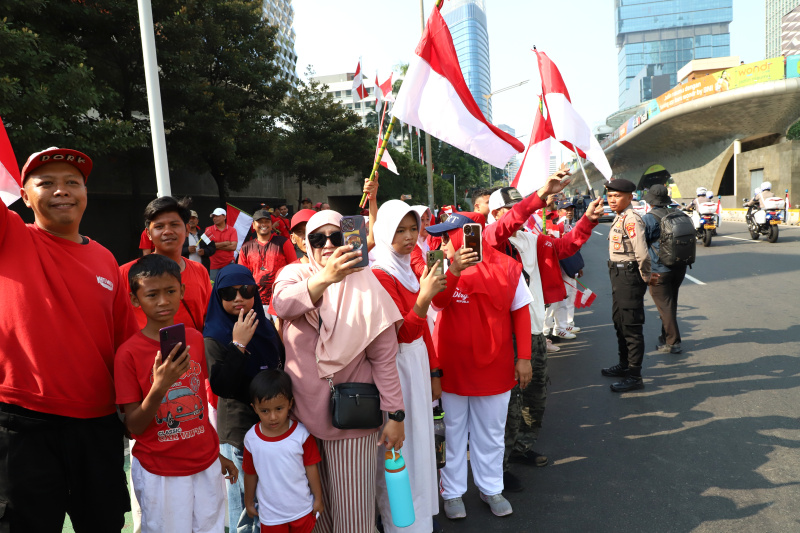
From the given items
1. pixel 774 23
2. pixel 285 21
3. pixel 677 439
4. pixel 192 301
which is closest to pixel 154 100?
pixel 192 301

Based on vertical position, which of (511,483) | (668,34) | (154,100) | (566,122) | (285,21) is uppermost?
(668,34)

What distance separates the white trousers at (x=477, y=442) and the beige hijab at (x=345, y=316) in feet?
3.94

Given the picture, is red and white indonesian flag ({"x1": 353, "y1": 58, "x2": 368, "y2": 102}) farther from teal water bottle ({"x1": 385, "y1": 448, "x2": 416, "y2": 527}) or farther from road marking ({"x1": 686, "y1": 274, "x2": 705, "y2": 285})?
teal water bottle ({"x1": 385, "y1": 448, "x2": 416, "y2": 527})

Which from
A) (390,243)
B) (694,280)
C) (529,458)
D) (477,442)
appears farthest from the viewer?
(694,280)

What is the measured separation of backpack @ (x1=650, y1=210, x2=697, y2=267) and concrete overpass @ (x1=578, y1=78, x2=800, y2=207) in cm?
2810

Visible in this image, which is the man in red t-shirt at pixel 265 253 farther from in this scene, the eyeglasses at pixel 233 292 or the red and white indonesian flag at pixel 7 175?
the red and white indonesian flag at pixel 7 175

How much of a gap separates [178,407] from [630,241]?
180 inches

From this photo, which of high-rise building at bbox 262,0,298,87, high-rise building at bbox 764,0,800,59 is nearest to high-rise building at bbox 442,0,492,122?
high-rise building at bbox 262,0,298,87

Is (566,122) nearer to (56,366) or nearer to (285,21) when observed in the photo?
(56,366)

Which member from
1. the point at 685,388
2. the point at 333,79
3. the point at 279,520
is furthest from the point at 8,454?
the point at 333,79

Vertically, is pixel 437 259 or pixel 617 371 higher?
pixel 437 259

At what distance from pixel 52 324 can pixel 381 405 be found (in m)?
1.36

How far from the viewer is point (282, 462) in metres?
2.30

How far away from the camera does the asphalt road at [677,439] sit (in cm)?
303
